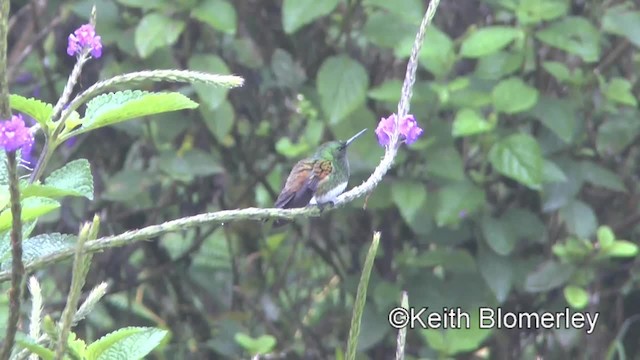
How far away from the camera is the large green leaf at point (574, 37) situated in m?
3.29

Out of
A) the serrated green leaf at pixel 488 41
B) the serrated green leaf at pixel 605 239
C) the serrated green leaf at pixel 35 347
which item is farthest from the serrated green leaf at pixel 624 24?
the serrated green leaf at pixel 35 347

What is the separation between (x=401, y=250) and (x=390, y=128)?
260 cm

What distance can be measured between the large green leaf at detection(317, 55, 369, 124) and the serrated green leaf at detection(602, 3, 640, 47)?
0.79 meters

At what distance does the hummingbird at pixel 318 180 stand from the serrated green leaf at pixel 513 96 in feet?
3.36

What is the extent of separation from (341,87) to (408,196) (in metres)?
0.40

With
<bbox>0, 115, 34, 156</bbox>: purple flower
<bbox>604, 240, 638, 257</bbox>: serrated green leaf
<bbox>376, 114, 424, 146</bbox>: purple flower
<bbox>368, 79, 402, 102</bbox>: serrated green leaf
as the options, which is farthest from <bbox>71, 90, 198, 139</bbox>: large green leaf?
<bbox>604, 240, 638, 257</bbox>: serrated green leaf

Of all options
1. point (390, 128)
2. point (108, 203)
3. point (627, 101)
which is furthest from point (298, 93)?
point (390, 128)

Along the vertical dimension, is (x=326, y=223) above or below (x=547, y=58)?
below

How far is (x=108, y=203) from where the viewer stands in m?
3.87

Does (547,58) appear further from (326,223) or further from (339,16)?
(326,223)

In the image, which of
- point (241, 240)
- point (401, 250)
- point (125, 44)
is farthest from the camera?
point (241, 240)

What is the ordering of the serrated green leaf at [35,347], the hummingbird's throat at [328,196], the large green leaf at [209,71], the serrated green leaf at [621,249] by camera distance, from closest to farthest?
1. the serrated green leaf at [35,347]
2. the hummingbird's throat at [328,196]
3. the large green leaf at [209,71]
4. the serrated green leaf at [621,249]

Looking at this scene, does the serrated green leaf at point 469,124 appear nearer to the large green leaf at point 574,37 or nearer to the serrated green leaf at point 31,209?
the large green leaf at point 574,37

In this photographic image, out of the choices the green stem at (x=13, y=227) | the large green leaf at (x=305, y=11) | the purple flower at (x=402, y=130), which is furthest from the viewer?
the large green leaf at (x=305, y=11)
